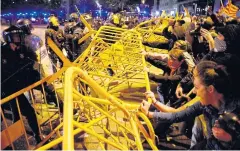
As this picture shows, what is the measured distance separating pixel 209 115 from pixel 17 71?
2.77 meters

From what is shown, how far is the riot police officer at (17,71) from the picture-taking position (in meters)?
3.77

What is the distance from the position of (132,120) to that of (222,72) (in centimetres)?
102

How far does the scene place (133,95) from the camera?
22.5 feet

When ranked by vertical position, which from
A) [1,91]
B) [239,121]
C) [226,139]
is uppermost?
[239,121]

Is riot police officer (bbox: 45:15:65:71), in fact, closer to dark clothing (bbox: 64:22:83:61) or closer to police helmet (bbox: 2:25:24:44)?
dark clothing (bbox: 64:22:83:61)

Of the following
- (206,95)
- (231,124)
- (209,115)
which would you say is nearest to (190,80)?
(209,115)

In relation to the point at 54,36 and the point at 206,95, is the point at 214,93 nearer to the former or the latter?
the point at 206,95

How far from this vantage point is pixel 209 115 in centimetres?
241

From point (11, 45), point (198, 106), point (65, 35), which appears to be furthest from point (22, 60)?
point (65, 35)

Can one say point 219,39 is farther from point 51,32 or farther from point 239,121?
point 51,32

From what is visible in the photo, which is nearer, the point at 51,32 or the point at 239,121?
the point at 239,121

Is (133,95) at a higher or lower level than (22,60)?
lower

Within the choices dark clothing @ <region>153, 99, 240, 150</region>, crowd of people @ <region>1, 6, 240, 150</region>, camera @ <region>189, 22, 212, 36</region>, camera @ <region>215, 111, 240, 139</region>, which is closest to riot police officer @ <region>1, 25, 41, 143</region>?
crowd of people @ <region>1, 6, 240, 150</region>

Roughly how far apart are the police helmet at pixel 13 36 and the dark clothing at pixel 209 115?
2.42 m
